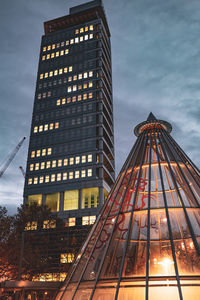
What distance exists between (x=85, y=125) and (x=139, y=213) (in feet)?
212

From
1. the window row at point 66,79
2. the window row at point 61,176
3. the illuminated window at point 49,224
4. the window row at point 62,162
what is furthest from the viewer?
the window row at point 66,79

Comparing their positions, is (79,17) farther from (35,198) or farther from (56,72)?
(35,198)

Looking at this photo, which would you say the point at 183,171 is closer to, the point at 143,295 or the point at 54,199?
the point at 143,295

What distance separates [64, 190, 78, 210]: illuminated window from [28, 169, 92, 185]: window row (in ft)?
18.2

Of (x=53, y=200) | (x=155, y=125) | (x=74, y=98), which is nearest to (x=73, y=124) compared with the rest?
(x=74, y=98)

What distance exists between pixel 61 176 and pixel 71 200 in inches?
311

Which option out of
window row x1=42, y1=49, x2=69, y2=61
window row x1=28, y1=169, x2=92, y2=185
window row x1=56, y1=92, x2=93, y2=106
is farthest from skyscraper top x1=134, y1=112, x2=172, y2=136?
window row x1=42, y1=49, x2=69, y2=61

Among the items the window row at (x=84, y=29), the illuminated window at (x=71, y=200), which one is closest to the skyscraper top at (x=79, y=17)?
the window row at (x=84, y=29)

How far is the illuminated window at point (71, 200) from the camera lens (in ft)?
246

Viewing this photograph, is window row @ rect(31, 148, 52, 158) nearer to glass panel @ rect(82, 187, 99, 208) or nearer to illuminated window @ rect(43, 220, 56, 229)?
glass panel @ rect(82, 187, 99, 208)

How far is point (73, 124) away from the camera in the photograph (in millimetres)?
79375

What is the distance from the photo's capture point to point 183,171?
56.7 feet

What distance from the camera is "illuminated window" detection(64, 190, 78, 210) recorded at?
246ft

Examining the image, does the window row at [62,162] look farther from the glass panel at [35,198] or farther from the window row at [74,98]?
the window row at [74,98]
